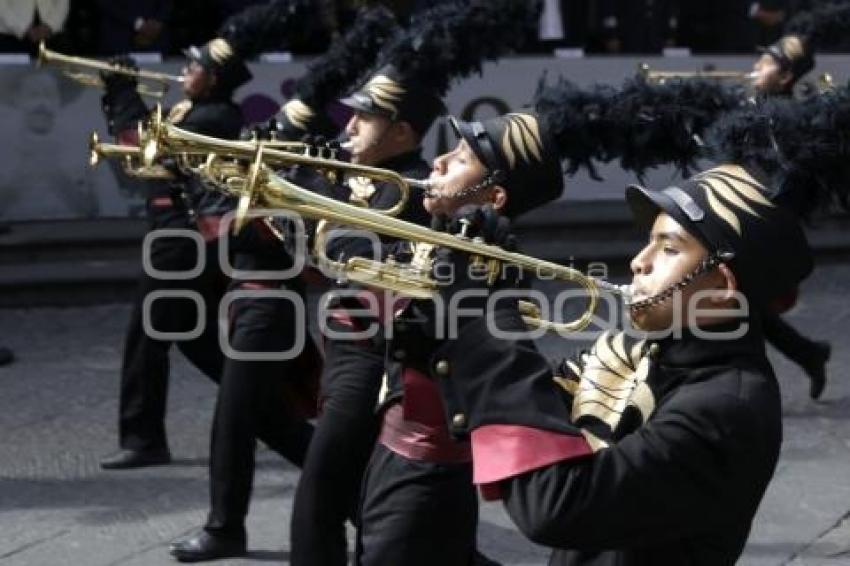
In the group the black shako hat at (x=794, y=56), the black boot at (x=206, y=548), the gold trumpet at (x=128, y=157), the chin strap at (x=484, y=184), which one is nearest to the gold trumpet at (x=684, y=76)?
the black shako hat at (x=794, y=56)

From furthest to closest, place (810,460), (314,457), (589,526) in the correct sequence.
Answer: (810,460), (314,457), (589,526)

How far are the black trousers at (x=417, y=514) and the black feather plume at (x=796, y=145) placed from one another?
1.23 m

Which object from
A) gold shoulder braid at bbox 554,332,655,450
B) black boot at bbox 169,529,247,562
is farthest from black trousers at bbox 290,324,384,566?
gold shoulder braid at bbox 554,332,655,450

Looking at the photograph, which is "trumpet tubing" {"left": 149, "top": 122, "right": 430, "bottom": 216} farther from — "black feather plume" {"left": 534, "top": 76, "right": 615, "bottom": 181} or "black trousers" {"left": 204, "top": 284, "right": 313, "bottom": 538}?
"black trousers" {"left": 204, "top": 284, "right": 313, "bottom": 538}

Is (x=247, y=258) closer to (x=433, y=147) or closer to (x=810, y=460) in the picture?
(x=810, y=460)

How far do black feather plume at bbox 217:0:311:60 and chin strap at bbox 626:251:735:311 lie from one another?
4.74 m

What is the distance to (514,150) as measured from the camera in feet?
13.9

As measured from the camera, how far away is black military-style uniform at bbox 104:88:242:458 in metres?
6.89

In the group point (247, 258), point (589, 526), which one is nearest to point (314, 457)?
point (247, 258)

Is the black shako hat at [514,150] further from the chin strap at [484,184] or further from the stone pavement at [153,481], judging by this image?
the stone pavement at [153,481]

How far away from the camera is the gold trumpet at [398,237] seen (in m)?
2.99

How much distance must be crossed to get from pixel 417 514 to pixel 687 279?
1331 millimetres

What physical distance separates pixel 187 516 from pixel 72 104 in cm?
514

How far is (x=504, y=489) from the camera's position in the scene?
9.17ft
